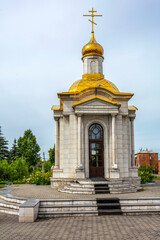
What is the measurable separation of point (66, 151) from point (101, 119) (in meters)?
3.49

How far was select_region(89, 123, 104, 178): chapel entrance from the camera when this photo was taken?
16453 mm

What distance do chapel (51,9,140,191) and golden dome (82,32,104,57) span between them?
3.48 meters

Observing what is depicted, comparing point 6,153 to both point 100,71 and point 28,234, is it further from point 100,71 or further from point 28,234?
point 28,234

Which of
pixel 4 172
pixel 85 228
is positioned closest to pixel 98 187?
pixel 85 228

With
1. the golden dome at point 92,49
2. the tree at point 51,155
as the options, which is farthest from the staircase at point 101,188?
the tree at point 51,155

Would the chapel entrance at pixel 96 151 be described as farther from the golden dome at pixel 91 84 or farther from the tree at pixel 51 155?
the tree at pixel 51 155

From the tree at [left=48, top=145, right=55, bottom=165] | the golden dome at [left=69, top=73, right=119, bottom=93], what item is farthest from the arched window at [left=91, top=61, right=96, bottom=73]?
the tree at [left=48, top=145, right=55, bottom=165]

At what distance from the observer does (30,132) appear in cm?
4634

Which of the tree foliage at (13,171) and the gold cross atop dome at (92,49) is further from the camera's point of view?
the tree foliage at (13,171)

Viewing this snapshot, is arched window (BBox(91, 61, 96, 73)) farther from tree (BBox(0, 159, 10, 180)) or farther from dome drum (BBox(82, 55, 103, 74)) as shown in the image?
tree (BBox(0, 159, 10, 180))

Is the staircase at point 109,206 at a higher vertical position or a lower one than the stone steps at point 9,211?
higher

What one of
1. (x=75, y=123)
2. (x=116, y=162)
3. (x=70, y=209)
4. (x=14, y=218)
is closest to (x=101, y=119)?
(x=75, y=123)

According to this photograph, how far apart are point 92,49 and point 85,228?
15412mm

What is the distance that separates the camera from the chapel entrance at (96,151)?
54.0 ft
